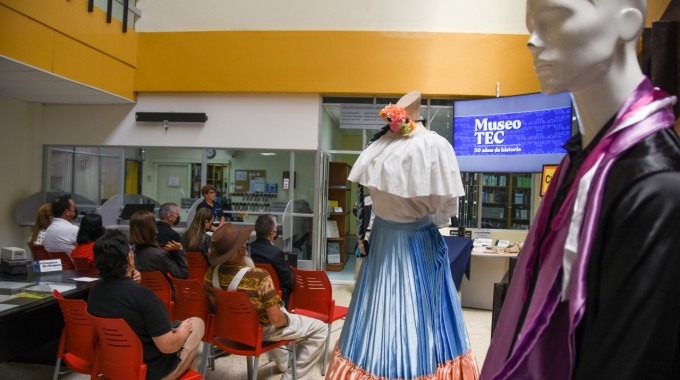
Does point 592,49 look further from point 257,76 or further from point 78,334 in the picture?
point 257,76

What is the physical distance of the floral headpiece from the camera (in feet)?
7.60

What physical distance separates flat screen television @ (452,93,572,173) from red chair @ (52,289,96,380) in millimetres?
4429

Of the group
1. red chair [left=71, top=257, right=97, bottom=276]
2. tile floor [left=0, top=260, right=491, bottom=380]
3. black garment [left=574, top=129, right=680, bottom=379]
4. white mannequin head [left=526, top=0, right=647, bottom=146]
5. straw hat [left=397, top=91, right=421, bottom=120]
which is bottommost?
tile floor [left=0, top=260, right=491, bottom=380]

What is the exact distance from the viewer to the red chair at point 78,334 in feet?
8.03

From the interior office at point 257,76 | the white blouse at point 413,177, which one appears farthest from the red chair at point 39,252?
the white blouse at point 413,177

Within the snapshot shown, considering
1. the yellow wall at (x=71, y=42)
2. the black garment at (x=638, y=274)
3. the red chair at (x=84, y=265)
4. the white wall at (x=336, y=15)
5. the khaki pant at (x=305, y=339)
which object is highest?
the white wall at (x=336, y=15)

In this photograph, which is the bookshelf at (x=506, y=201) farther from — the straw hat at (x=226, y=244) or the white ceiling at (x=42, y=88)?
the white ceiling at (x=42, y=88)

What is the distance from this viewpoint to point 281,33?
23.8 ft

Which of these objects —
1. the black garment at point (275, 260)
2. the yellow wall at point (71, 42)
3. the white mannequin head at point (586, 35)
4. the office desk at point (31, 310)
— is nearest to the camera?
the white mannequin head at point (586, 35)

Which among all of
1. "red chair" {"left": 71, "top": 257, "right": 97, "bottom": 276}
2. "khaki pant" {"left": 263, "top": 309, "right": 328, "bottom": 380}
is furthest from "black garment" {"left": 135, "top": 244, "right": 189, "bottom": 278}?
"khaki pant" {"left": 263, "top": 309, "right": 328, "bottom": 380}

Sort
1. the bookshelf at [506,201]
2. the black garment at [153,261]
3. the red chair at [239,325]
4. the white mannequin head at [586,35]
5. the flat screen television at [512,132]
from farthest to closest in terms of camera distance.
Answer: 1. the bookshelf at [506,201]
2. the flat screen television at [512,132]
3. the black garment at [153,261]
4. the red chair at [239,325]
5. the white mannequin head at [586,35]

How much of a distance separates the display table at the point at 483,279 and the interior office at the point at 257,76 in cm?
259

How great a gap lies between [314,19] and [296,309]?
512 cm

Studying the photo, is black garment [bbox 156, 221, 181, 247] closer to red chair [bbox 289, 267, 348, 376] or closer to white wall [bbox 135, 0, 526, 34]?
red chair [bbox 289, 267, 348, 376]
